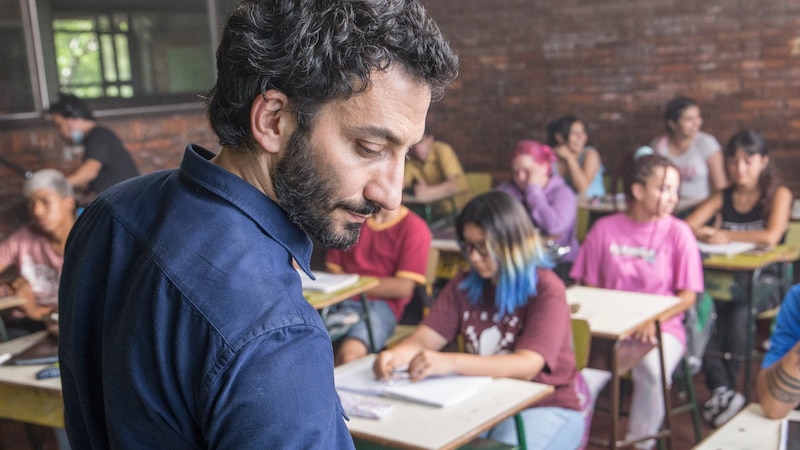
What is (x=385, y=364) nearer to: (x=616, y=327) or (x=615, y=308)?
(x=616, y=327)

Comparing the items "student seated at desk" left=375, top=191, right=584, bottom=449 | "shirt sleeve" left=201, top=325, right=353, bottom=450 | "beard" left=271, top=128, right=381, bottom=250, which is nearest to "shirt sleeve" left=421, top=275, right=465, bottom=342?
"student seated at desk" left=375, top=191, right=584, bottom=449

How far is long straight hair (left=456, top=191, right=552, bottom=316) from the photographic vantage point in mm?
2697

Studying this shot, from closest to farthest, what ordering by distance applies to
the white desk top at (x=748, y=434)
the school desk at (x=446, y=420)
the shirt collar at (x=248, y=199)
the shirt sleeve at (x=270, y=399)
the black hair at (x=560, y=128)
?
the shirt sleeve at (x=270, y=399)
the shirt collar at (x=248, y=199)
the white desk top at (x=748, y=434)
the school desk at (x=446, y=420)
the black hair at (x=560, y=128)

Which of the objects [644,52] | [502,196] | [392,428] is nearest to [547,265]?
[502,196]

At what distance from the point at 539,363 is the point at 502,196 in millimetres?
556

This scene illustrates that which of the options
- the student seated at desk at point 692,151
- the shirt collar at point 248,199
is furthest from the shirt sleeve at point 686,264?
the shirt collar at point 248,199

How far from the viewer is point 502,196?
2.79m

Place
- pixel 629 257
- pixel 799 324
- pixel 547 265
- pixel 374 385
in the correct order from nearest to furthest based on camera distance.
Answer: pixel 799 324 < pixel 374 385 < pixel 547 265 < pixel 629 257

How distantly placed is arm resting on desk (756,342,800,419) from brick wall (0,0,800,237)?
4297mm

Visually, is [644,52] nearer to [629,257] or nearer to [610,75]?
[610,75]

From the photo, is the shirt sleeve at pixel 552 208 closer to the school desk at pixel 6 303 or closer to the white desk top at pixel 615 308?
the white desk top at pixel 615 308

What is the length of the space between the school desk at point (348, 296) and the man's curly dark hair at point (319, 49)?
2.55 meters

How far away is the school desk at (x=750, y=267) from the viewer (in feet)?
13.5

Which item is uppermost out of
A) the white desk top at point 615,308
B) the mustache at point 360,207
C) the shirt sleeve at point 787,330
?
the mustache at point 360,207
